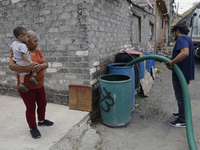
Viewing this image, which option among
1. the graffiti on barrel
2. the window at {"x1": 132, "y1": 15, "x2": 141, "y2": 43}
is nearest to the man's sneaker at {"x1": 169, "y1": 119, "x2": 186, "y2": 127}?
the graffiti on barrel

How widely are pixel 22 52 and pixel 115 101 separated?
5.53 ft

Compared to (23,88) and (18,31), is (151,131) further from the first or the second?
(18,31)

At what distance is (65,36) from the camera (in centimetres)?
294

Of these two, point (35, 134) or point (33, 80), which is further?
point (35, 134)

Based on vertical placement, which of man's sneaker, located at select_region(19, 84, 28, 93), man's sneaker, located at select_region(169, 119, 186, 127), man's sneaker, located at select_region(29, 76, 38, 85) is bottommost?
man's sneaker, located at select_region(169, 119, 186, 127)

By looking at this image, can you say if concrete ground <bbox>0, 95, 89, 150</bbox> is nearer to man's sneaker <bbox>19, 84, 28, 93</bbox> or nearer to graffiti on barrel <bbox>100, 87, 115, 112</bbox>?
graffiti on barrel <bbox>100, 87, 115, 112</bbox>

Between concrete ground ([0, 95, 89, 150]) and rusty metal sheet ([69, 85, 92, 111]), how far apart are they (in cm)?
11

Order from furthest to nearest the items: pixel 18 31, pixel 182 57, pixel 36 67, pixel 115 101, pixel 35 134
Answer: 1. pixel 115 101
2. pixel 182 57
3. pixel 35 134
4. pixel 36 67
5. pixel 18 31

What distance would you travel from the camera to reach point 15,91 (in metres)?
3.80

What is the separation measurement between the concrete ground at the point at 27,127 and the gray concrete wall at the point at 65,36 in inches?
16.2

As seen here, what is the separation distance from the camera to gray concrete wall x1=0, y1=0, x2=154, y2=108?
2.81 metres

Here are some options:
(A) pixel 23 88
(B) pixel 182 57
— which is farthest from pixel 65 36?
(B) pixel 182 57

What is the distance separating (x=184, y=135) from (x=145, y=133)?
0.65 m

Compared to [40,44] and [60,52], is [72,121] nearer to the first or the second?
[60,52]
